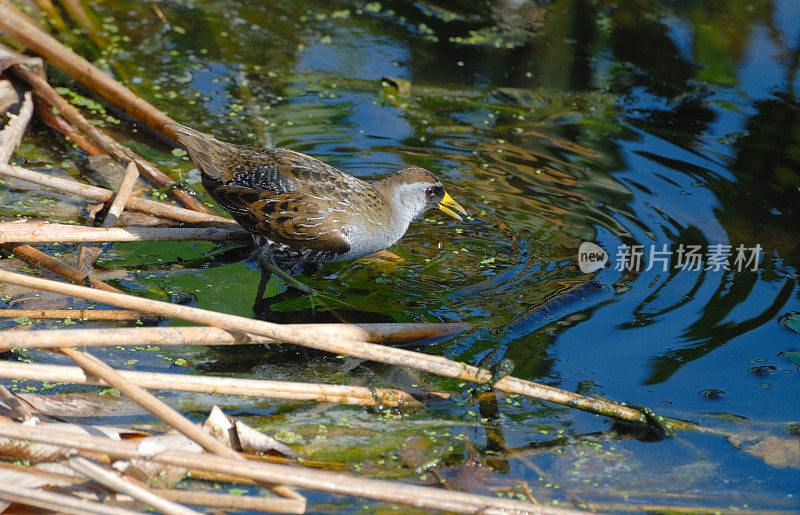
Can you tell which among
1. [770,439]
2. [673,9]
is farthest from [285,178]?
[673,9]

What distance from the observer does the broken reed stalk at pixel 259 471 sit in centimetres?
241

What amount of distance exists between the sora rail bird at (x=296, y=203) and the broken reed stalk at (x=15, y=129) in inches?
39.8

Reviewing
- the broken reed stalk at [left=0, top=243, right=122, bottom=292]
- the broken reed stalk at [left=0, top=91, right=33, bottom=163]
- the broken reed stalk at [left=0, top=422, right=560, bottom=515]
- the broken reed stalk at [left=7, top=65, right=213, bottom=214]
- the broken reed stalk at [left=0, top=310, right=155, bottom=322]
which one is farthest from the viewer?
the broken reed stalk at [left=7, top=65, right=213, bottom=214]

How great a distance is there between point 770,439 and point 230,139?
164 inches

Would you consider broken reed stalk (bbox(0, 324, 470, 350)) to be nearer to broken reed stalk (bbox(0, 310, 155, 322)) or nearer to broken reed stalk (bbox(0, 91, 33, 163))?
broken reed stalk (bbox(0, 310, 155, 322))

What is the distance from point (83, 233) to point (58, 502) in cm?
215

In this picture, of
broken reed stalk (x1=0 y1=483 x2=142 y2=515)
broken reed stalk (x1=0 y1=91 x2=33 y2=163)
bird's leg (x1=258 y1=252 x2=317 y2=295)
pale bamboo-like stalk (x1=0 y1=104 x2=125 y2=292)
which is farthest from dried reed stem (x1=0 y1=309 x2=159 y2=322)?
broken reed stalk (x1=0 y1=483 x2=142 y2=515)

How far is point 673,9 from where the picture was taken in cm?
805

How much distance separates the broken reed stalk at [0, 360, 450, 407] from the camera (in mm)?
2816

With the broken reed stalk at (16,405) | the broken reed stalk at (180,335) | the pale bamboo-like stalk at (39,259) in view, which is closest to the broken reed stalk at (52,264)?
→ the pale bamboo-like stalk at (39,259)

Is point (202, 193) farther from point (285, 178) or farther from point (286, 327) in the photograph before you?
point (286, 327)

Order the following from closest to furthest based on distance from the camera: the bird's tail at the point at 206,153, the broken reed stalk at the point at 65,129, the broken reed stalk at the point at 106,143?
the bird's tail at the point at 206,153 < the broken reed stalk at the point at 106,143 < the broken reed stalk at the point at 65,129

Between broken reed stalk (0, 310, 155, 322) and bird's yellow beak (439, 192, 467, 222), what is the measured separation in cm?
200

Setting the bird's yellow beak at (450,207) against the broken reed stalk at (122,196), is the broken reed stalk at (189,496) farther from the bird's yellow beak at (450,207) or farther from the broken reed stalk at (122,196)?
the bird's yellow beak at (450,207)
